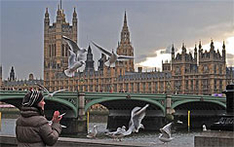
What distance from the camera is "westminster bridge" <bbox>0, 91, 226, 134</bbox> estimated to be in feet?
132

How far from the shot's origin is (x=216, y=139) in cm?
856

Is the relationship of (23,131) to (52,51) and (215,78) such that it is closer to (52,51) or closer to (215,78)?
(215,78)

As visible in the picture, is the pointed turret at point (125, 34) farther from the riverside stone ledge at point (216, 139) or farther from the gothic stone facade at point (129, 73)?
the riverside stone ledge at point (216, 139)

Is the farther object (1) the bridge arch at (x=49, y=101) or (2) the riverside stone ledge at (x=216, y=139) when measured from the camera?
(1) the bridge arch at (x=49, y=101)

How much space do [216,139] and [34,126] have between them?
4.65 m

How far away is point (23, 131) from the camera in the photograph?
472 centimetres

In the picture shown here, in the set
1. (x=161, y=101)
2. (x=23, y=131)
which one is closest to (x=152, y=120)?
(x=161, y=101)

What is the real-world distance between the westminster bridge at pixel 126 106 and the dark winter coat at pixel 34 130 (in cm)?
3152

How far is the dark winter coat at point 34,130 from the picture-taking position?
4.66m

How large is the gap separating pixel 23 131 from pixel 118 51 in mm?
105172

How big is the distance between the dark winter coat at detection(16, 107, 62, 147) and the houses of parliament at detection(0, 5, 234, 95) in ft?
197

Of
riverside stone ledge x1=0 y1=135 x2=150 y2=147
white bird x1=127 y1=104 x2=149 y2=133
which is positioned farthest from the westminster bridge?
riverside stone ledge x1=0 y1=135 x2=150 y2=147

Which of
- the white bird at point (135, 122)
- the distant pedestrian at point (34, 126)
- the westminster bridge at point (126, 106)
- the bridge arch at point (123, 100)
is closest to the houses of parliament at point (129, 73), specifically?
the westminster bridge at point (126, 106)

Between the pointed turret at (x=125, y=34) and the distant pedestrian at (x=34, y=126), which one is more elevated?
the pointed turret at (x=125, y=34)
